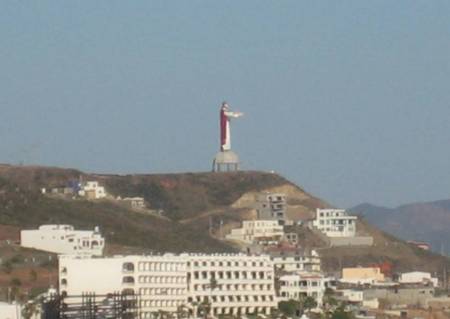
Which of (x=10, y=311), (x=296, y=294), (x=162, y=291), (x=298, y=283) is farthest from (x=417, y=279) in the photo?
(x=10, y=311)

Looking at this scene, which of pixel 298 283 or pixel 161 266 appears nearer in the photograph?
pixel 161 266

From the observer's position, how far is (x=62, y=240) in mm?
128500

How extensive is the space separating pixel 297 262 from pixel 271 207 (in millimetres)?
28633

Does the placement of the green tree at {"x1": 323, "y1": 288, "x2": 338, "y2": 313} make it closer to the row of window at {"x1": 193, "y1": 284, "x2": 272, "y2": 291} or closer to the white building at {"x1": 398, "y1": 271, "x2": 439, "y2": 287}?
the row of window at {"x1": 193, "y1": 284, "x2": 272, "y2": 291}

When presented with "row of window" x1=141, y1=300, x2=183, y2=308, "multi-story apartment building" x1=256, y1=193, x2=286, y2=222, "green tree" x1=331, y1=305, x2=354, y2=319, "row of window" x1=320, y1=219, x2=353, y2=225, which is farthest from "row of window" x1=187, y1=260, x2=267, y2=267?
"multi-story apartment building" x1=256, y1=193, x2=286, y2=222

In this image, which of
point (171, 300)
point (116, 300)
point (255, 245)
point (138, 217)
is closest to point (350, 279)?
point (255, 245)

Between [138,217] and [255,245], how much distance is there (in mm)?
9624

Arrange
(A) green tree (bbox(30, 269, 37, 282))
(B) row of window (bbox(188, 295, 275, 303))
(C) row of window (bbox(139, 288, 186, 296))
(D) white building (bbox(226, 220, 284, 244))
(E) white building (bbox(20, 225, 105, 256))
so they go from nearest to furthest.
Result: (C) row of window (bbox(139, 288, 186, 296)) → (B) row of window (bbox(188, 295, 275, 303)) → (A) green tree (bbox(30, 269, 37, 282)) → (E) white building (bbox(20, 225, 105, 256)) → (D) white building (bbox(226, 220, 284, 244))

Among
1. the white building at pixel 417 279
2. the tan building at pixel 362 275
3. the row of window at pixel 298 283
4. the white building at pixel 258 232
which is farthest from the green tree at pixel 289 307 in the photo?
the white building at pixel 258 232

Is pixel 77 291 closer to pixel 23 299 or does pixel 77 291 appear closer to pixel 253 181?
pixel 23 299

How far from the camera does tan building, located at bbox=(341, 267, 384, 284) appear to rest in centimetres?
13912

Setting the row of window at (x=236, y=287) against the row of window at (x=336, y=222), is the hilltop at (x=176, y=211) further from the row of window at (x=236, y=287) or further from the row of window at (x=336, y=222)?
the row of window at (x=236, y=287)

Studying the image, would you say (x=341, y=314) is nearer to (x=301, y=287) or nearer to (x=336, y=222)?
(x=301, y=287)

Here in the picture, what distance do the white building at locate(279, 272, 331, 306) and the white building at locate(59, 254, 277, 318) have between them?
57.5 inches
